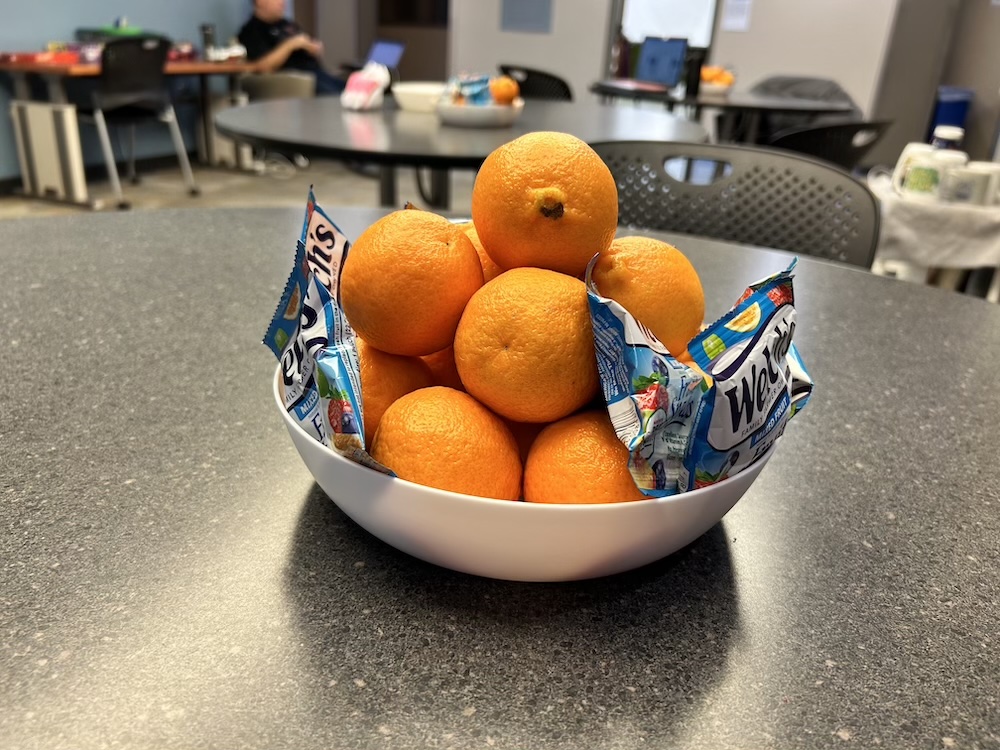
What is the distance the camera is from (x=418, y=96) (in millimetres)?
2084

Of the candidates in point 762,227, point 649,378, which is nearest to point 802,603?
point 649,378

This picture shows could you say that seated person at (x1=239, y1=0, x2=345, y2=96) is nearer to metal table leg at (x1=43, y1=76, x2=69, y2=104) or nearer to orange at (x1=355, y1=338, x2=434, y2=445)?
metal table leg at (x1=43, y1=76, x2=69, y2=104)

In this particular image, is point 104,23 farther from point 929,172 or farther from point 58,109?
point 929,172

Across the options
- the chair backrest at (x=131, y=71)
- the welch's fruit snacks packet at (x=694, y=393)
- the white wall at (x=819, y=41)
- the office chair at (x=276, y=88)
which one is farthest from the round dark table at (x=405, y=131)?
the white wall at (x=819, y=41)

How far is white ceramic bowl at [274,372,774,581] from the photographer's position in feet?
1.19

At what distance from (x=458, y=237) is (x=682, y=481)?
19 centimetres

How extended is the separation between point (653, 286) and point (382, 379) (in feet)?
0.54

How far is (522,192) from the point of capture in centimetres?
42

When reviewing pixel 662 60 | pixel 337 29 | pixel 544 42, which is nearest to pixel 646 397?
pixel 662 60

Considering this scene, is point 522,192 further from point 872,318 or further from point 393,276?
point 872,318

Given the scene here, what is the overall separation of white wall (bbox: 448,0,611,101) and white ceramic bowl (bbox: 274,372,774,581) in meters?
6.41

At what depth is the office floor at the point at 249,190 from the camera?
4.18m

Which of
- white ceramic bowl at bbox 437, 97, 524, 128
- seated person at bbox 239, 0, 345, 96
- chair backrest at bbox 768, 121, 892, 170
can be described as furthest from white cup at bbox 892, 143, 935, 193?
seated person at bbox 239, 0, 345, 96

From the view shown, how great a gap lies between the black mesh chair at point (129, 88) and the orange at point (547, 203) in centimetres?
406
